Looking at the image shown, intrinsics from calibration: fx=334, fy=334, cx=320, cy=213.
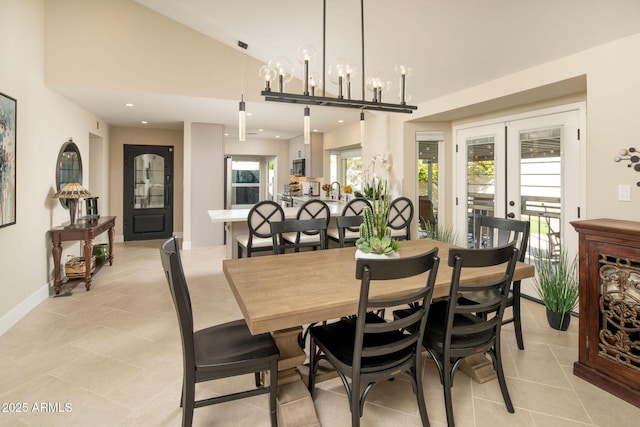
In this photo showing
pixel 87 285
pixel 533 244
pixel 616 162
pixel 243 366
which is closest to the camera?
pixel 243 366

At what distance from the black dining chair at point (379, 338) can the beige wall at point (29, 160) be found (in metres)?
3.11

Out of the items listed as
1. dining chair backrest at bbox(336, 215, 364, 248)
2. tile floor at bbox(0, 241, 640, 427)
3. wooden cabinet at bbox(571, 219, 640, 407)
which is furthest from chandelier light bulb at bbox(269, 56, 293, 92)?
wooden cabinet at bbox(571, 219, 640, 407)

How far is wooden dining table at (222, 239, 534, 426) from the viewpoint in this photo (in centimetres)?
146

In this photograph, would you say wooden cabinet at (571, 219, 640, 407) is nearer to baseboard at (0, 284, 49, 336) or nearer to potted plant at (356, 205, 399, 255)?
potted plant at (356, 205, 399, 255)

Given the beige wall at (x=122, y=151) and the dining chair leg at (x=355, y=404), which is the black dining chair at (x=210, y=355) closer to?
the dining chair leg at (x=355, y=404)

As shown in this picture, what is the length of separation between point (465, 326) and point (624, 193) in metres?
1.86

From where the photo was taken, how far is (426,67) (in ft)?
12.4

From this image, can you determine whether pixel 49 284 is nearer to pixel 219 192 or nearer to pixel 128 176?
pixel 219 192

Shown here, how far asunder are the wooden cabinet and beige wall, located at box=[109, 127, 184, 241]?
721cm

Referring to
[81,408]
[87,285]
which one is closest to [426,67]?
[81,408]

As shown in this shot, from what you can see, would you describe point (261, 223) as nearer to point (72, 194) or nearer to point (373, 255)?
point (373, 255)

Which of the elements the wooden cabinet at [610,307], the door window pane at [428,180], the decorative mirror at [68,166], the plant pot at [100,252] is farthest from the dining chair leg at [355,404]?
the plant pot at [100,252]

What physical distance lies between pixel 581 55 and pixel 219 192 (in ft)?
18.6

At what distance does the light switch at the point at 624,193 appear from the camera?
2514mm
